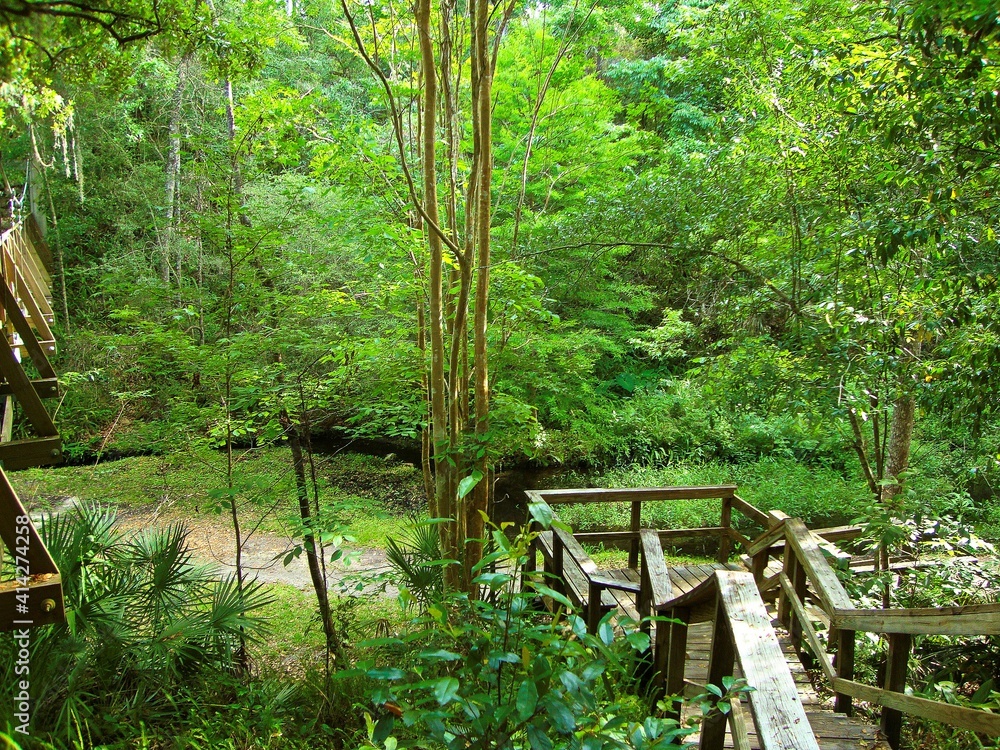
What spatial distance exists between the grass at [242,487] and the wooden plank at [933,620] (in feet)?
10.3

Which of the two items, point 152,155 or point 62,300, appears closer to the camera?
point 62,300

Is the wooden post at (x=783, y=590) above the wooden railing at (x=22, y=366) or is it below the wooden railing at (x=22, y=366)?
below

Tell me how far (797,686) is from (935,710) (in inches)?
69.4

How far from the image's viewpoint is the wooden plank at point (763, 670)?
1508 millimetres

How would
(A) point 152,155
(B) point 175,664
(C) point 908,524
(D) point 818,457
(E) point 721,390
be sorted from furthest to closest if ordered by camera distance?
(A) point 152,155
(D) point 818,457
(E) point 721,390
(B) point 175,664
(C) point 908,524

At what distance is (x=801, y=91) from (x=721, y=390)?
8.55ft

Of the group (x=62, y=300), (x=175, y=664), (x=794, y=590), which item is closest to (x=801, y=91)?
(x=794, y=590)

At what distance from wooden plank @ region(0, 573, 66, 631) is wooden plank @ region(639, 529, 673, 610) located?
8.44ft

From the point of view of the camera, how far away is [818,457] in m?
12.5

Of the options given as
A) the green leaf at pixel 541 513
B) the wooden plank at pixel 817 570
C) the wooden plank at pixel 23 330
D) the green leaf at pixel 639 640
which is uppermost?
the wooden plank at pixel 23 330

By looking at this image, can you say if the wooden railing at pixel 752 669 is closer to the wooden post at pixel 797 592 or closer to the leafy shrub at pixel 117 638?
the wooden post at pixel 797 592

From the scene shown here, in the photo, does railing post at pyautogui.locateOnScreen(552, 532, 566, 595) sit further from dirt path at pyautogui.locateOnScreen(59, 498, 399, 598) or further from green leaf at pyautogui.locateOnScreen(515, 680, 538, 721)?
dirt path at pyautogui.locateOnScreen(59, 498, 399, 598)

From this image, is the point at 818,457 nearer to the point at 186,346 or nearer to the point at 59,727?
the point at 186,346

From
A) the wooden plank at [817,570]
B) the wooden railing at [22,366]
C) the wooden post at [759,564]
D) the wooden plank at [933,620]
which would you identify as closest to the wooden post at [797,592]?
the wooden plank at [817,570]
